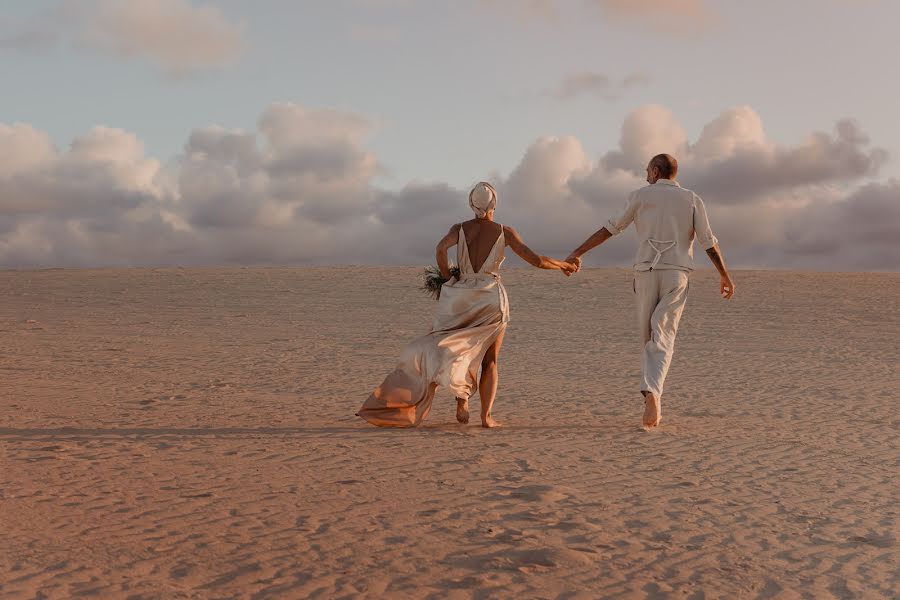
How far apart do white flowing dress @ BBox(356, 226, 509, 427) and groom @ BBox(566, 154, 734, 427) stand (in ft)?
4.25

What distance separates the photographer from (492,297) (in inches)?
324

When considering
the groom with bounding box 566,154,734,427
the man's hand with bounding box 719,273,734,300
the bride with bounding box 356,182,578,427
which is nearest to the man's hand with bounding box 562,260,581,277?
the bride with bounding box 356,182,578,427

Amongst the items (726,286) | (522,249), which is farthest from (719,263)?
(522,249)

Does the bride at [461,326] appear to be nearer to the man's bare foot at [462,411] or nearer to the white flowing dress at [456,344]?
the white flowing dress at [456,344]

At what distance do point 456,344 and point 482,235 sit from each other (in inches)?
37.2

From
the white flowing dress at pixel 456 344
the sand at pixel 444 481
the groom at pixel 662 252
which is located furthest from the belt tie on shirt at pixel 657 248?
the sand at pixel 444 481

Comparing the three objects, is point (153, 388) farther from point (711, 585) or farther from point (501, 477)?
point (711, 585)

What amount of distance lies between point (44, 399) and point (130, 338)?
312 inches

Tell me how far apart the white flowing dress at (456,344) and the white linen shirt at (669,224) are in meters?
1.35

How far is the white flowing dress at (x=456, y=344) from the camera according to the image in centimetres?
815

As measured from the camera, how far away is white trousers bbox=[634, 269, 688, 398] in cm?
833

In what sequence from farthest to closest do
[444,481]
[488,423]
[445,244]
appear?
1. [488,423]
2. [445,244]
3. [444,481]

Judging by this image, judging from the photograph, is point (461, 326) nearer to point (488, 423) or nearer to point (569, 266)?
point (488, 423)

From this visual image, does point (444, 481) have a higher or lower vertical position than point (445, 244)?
lower
